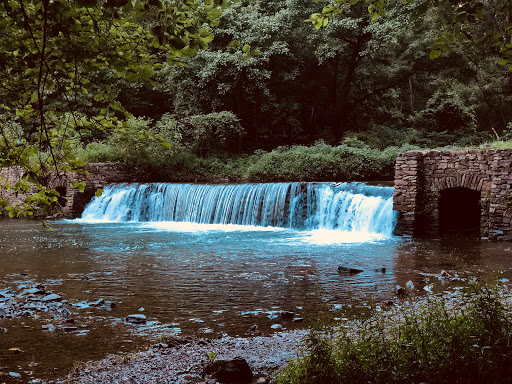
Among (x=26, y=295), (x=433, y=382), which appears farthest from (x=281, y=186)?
(x=433, y=382)

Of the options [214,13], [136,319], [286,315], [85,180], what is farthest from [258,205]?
[214,13]

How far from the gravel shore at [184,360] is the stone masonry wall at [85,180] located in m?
15.7

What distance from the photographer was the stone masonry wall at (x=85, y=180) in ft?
65.1

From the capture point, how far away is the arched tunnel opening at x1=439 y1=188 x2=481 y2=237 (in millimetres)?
13484

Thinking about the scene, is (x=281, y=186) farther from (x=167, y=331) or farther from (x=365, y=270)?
(x=167, y=331)

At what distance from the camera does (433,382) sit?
3266 millimetres

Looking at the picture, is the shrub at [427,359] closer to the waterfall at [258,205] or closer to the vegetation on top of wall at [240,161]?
the waterfall at [258,205]

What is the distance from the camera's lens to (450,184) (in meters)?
12.9

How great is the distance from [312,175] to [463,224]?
8.72 meters

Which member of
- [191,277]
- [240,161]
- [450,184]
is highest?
[240,161]

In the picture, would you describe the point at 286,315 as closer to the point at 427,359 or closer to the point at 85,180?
the point at 427,359

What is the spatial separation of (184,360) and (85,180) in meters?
17.5

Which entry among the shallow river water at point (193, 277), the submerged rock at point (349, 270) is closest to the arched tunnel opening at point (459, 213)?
the shallow river water at point (193, 277)

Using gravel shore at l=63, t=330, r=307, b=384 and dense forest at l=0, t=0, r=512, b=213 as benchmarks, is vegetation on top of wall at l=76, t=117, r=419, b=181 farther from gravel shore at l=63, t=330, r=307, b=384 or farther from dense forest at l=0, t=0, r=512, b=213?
gravel shore at l=63, t=330, r=307, b=384
